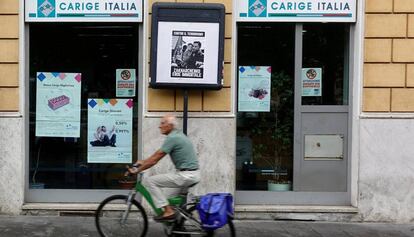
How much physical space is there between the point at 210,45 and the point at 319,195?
9.08 ft

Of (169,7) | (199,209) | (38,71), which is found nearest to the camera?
(199,209)

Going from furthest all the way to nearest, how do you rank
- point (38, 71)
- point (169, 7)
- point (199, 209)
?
point (38, 71) < point (169, 7) < point (199, 209)

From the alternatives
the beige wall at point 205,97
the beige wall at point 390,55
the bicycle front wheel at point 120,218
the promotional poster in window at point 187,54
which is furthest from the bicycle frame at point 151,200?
the beige wall at point 390,55

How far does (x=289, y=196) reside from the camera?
348 inches

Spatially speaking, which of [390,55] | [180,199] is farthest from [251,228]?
Result: [390,55]

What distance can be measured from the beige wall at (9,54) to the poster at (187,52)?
6.73 ft

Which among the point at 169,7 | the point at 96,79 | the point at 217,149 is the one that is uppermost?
the point at 169,7

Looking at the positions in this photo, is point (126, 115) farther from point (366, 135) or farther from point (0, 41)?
point (366, 135)

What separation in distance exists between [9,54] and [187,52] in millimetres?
2537

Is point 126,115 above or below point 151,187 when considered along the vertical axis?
above

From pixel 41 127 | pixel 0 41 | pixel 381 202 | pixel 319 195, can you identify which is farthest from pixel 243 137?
pixel 0 41

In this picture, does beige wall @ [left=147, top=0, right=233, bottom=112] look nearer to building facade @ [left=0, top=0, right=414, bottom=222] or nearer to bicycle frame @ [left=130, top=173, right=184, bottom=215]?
building facade @ [left=0, top=0, right=414, bottom=222]

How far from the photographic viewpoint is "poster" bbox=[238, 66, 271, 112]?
8.79 m

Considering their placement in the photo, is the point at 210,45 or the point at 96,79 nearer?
the point at 210,45
